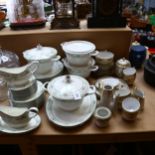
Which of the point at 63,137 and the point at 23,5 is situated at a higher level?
the point at 23,5

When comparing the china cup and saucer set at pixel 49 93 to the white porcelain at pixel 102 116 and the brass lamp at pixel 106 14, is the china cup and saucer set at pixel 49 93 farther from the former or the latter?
the brass lamp at pixel 106 14

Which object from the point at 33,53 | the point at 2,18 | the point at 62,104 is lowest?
the point at 62,104

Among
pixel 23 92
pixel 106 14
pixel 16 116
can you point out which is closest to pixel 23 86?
pixel 23 92

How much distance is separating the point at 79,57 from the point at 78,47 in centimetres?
5

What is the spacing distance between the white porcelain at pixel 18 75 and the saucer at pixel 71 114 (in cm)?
13

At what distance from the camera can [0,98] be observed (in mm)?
833

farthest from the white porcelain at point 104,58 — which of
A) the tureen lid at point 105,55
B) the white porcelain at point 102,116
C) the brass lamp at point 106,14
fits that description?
the white porcelain at point 102,116

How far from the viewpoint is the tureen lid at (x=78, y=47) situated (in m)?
0.85

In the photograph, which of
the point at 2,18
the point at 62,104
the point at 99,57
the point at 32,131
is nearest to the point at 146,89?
the point at 99,57

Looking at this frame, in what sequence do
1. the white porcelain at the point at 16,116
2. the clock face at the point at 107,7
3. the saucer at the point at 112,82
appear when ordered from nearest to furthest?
1. the white porcelain at the point at 16,116
2. the saucer at the point at 112,82
3. the clock face at the point at 107,7

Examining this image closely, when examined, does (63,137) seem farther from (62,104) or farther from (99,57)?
(99,57)

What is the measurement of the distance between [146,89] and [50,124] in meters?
0.43

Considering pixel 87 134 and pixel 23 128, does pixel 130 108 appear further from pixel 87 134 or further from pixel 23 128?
pixel 23 128

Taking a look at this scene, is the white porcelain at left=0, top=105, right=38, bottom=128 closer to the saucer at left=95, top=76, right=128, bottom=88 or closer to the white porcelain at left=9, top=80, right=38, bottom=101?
the white porcelain at left=9, top=80, right=38, bottom=101
